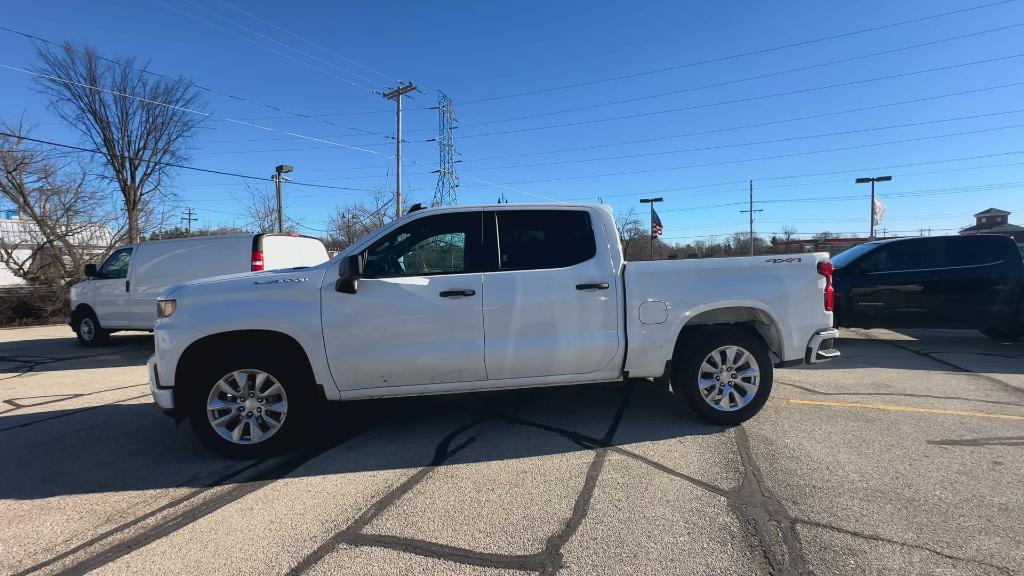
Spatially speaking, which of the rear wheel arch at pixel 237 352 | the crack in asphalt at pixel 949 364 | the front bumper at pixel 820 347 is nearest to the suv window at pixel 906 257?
the crack in asphalt at pixel 949 364

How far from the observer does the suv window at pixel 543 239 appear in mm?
4258

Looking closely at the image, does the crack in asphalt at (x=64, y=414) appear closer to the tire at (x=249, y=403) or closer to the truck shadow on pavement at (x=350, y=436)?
the truck shadow on pavement at (x=350, y=436)

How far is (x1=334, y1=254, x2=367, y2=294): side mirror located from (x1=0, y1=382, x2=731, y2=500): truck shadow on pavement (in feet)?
4.36

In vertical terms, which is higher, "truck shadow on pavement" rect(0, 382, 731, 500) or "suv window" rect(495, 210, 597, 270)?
"suv window" rect(495, 210, 597, 270)

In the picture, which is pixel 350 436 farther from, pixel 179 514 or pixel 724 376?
pixel 724 376

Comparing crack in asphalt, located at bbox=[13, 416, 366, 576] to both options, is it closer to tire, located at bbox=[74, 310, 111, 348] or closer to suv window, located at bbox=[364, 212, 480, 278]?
suv window, located at bbox=[364, 212, 480, 278]


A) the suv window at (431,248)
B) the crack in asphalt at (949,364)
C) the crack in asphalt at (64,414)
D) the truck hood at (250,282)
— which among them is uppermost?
the suv window at (431,248)

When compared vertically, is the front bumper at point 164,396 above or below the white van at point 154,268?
below

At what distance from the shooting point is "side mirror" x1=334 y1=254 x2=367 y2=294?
152 inches

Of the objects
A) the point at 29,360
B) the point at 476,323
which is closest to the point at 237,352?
the point at 476,323

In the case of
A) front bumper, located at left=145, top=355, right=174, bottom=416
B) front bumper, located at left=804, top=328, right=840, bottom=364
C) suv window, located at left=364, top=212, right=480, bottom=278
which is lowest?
front bumper, located at left=145, top=355, right=174, bottom=416

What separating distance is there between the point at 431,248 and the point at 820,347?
12.0 ft

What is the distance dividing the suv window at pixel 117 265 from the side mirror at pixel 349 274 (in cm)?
818

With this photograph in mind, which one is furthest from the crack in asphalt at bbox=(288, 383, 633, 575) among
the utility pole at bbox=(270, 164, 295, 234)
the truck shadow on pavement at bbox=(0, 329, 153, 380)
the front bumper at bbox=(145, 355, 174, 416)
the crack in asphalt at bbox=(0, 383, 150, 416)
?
the utility pole at bbox=(270, 164, 295, 234)
